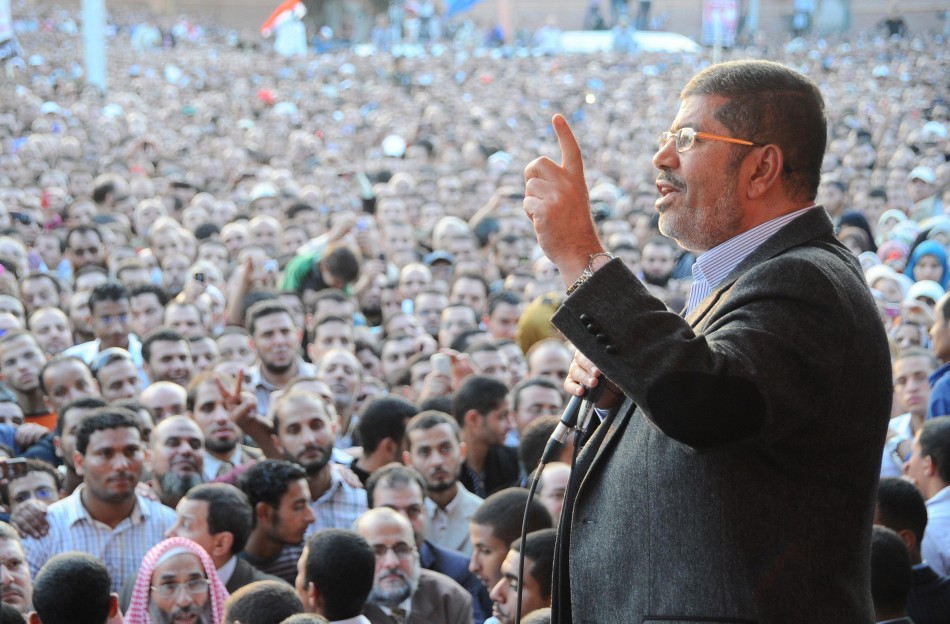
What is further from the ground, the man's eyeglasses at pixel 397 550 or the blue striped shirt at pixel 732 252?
the blue striped shirt at pixel 732 252

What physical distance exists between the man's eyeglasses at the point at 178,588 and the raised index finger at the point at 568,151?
7.89 ft

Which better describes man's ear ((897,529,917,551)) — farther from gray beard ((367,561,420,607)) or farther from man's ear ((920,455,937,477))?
gray beard ((367,561,420,607))


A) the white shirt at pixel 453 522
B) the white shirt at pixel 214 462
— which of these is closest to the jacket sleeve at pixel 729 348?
the white shirt at pixel 453 522

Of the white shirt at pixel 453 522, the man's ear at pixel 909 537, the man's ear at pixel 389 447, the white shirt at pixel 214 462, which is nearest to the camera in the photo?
the man's ear at pixel 909 537

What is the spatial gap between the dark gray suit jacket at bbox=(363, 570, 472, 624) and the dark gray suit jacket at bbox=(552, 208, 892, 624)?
7.98ft

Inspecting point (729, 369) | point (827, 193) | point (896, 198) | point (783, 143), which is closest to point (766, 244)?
point (783, 143)

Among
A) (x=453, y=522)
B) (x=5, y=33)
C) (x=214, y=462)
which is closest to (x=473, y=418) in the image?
(x=453, y=522)

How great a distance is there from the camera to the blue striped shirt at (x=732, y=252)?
2104 mm

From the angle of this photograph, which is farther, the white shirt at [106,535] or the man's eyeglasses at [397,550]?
the white shirt at [106,535]

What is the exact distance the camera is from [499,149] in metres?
18.4

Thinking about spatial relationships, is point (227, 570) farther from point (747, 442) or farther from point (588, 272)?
point (747, 442)

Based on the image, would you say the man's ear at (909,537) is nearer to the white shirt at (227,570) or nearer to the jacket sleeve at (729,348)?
the white shirt at (227,570)

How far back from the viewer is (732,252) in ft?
6.98

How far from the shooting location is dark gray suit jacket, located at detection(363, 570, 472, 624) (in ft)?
14.4
